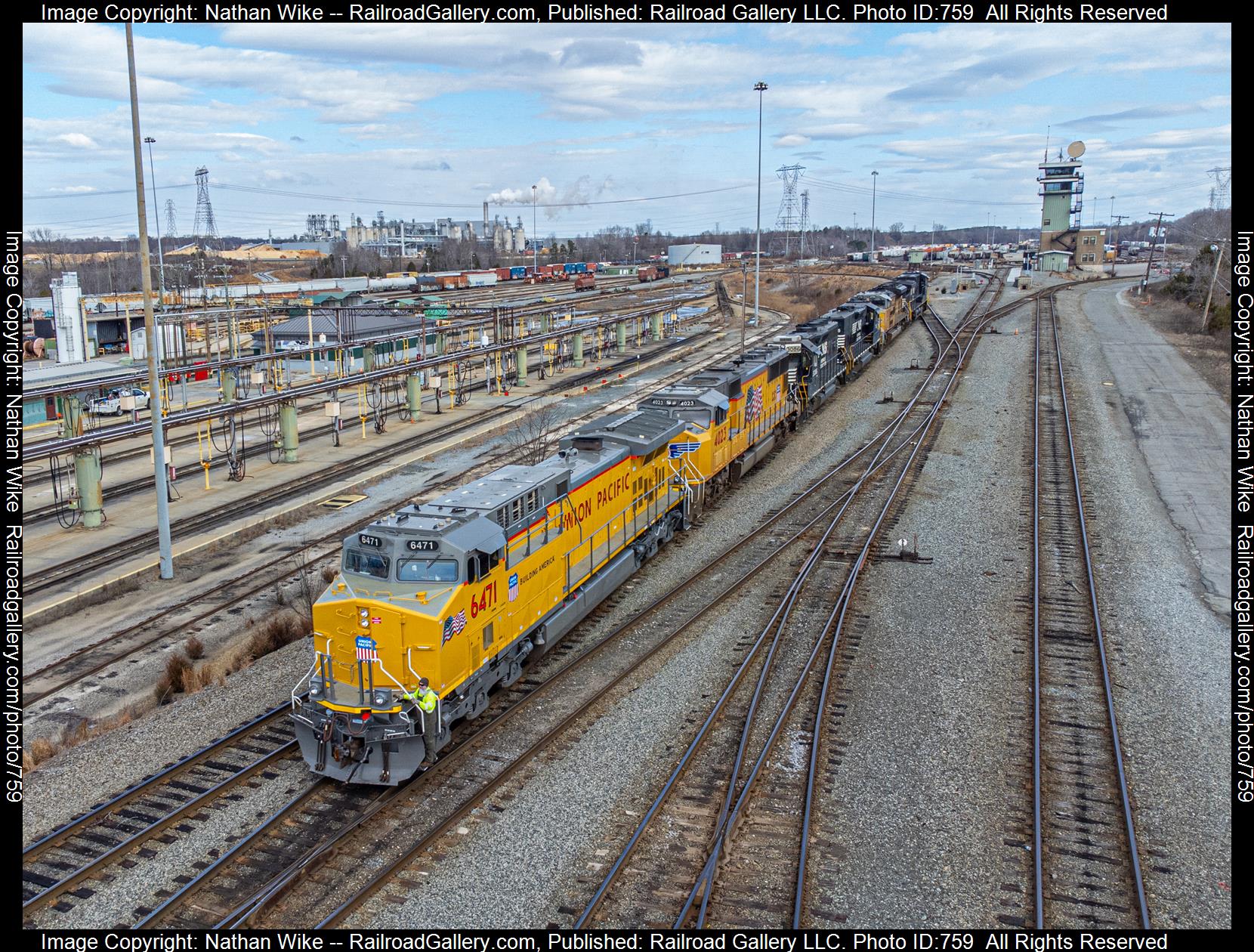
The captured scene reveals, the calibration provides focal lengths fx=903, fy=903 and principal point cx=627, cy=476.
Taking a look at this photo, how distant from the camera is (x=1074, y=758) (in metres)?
12.9

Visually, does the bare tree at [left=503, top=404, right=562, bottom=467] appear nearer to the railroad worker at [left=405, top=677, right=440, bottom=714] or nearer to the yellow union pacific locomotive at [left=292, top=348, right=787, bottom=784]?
the yellow union pacific locomotive at [left=292, top=348, right=787, bottom=784]

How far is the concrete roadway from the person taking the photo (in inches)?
807

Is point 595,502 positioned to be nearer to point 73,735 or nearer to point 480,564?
point 480,564

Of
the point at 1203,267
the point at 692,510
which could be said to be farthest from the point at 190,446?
the point at 1203,267

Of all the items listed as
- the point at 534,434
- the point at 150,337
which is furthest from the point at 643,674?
the point at 534,434

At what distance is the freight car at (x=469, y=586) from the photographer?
11953 mm

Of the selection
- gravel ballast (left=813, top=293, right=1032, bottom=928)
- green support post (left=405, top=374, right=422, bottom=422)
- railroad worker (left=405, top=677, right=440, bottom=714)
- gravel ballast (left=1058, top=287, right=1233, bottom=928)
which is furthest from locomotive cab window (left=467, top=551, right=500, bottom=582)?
green support post (left=405, top=374, right=422, bottom=422)

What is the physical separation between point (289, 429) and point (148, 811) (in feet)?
74.9

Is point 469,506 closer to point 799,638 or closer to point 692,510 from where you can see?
point 799,638

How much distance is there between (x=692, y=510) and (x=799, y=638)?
293 inches

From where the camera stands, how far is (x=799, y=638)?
1705 centimetres

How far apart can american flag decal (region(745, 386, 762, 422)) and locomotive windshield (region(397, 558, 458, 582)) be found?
17.0 meters

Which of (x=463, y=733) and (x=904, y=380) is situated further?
(x=904, y=380)

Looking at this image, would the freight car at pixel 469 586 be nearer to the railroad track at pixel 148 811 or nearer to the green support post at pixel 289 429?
the railroad track at pixel 148 811
